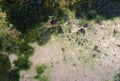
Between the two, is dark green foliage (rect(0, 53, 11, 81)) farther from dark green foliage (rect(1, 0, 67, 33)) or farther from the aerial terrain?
dark green foliage (rect(1, 0, 67, 33))

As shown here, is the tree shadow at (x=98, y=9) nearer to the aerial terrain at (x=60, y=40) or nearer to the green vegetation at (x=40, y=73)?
the aerial terrain at (x=60, y=40)

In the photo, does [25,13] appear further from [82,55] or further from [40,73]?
[82,55]

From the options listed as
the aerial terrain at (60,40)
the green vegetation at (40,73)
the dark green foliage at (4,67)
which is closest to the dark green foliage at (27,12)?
the aerial terrain at (60,40)

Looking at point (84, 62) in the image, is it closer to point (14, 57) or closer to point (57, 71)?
point (57, 71)

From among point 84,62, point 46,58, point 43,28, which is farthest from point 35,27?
point 84,62

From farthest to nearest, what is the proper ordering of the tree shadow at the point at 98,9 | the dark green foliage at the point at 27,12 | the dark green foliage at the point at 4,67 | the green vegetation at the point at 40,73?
the tree shadow at the point at 98,9 → the dark green foliage at the point at 27,12 → the green vegetation at the point at 40,73 → the dark green foliage at the point at 4,67
